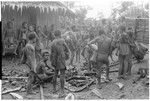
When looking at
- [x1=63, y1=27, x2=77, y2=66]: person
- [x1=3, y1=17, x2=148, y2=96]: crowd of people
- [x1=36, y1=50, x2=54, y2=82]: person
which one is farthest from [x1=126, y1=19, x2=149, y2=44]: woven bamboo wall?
[x1=36, y1=50, x2=54, y2=82]: person

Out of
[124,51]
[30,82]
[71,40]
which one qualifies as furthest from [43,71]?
[71,40]

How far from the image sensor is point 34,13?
53.3 ft

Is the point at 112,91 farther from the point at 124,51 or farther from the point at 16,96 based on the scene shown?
the point at 16,96

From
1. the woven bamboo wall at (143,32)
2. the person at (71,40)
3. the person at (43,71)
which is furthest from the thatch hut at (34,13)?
the person at (43,71)

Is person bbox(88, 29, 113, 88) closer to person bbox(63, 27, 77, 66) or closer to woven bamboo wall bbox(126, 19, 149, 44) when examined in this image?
person bbox(63, 27, 77, 66)

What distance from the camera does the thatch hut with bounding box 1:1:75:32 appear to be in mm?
13664

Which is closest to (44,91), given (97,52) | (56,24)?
(97,52)

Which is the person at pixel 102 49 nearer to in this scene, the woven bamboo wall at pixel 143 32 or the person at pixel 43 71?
the person at pixel 43 71

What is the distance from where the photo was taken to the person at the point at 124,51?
Result: 9.26 m

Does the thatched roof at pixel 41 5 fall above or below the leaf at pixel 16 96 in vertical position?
above

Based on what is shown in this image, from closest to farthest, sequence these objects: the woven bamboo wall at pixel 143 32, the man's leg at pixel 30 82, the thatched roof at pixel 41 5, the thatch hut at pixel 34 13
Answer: the man's leg at pixel 30 82
the woven bamboo wall at pixel 143 32
the thatched roof at pixel 41 5
the thatch hut at pixel 34 13

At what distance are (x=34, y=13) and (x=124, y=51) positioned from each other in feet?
28.0

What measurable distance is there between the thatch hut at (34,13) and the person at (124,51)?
5444 millimetres

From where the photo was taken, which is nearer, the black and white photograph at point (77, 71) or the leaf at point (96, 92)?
the black and white photograph at point (77, 71)
